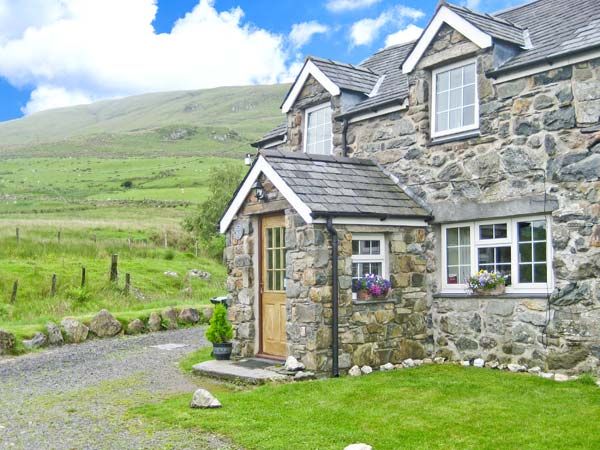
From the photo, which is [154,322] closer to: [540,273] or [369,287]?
[369,287]

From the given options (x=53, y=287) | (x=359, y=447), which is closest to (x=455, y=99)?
(x=359, y=447)

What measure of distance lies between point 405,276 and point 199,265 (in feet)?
62.6

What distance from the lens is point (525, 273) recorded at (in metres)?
11.3

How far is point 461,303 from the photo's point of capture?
1207 cm

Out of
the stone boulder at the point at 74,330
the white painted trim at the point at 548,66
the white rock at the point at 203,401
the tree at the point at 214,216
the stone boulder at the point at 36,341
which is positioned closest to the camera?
the white rock at the point at 203,401

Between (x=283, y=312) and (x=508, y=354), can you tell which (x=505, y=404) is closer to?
(x=508, y=354)

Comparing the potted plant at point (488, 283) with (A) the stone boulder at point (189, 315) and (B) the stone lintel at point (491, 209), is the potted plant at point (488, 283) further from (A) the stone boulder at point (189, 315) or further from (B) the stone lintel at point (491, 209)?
(A) the stone boulder at point (189, 315)

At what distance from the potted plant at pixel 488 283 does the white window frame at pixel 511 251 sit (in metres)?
0.19

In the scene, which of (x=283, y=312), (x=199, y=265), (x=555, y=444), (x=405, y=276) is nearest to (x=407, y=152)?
(x=405, y=276)

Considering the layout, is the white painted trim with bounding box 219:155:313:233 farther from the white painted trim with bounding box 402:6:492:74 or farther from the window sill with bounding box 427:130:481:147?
the white painted trim with bounding box 402:6:492:74

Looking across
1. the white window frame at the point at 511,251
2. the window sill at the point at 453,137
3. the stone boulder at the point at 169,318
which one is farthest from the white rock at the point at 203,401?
the stone boulder at the point at 169,318

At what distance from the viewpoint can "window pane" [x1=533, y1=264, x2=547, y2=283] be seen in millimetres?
11000

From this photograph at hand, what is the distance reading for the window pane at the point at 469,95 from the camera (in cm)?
1212

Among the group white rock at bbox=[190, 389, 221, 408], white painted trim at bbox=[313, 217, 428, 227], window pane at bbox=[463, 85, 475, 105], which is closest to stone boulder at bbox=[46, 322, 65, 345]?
white rock at bbox=[190, 389, 221, 408]
